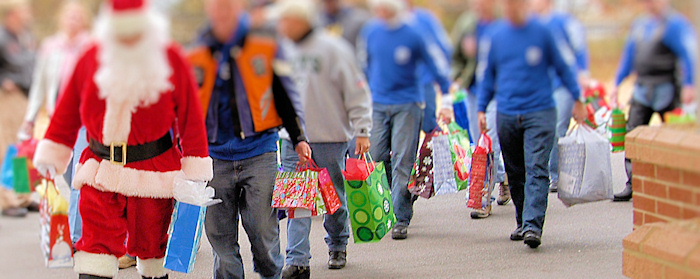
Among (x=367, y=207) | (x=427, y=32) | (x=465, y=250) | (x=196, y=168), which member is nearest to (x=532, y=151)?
(x=465, y=250)

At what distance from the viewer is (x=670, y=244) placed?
177 inches

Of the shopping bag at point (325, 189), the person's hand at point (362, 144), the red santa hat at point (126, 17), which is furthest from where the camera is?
the person's hand at point (362, 144)

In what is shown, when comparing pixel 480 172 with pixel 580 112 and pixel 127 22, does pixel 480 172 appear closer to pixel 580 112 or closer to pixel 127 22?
pixel 580 112

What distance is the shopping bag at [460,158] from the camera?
755 cm

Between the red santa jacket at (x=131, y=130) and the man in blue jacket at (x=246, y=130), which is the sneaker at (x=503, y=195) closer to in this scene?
the man in blue jacket at (x=246, y=130)

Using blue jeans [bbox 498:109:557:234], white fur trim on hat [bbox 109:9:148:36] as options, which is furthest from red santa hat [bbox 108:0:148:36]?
blue jeans [bbox 498:109:557:234]

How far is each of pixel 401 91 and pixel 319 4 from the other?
0.94 m

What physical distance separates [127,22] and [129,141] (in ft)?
2.55

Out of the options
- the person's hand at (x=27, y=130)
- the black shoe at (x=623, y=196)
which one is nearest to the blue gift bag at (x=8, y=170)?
the person's hand at (x=27, y=130)

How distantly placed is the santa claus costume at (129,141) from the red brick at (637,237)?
7.34 ft

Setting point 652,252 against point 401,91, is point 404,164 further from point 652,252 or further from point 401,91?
point 652,252

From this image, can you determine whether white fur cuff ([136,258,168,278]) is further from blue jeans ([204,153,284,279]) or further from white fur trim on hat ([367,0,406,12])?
white fur trim on hat ([367,0,406,12])

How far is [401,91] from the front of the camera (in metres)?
7.30

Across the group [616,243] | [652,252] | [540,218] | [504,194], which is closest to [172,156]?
[652,252]
